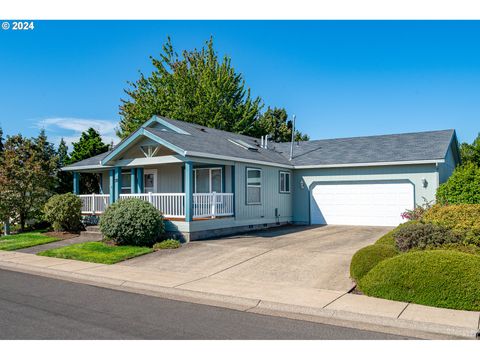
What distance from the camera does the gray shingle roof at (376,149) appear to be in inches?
752

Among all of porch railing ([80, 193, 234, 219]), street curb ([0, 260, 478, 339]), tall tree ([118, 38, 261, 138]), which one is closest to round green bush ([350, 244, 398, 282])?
street curb ([0, 260, 478, 339])

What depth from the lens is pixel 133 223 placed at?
1437cm

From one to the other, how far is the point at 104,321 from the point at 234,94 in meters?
32.1

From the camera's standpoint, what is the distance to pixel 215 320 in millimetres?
6934

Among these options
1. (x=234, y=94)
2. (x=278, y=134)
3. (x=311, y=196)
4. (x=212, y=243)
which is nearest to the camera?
(x=212, y=243)

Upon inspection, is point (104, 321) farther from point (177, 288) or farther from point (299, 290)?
point (299, 290)

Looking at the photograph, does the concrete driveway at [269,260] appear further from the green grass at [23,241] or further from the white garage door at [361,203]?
the green grass at [23,241]

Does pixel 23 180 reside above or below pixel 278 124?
below

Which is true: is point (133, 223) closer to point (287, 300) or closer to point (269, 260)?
point (269, 260)

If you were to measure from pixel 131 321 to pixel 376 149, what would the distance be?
Answer: 56.2 ft

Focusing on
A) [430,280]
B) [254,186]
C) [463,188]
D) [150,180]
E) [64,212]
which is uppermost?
[150,180]

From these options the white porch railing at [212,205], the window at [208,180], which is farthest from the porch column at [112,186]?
the white porch railing at [212,205]

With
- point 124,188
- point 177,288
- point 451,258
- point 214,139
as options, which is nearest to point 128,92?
point 124,188

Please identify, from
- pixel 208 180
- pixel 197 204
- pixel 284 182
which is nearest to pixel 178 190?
pixel 208 180
